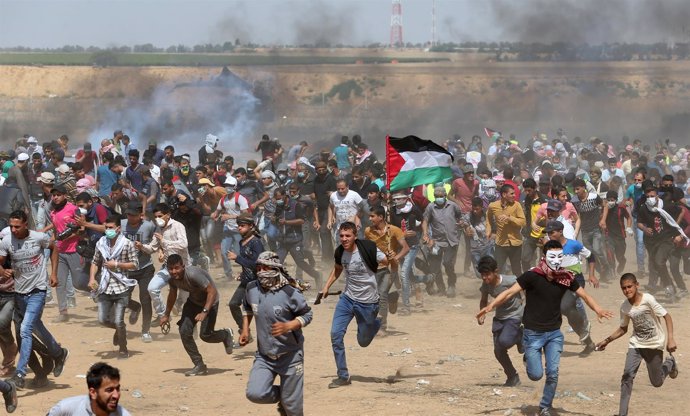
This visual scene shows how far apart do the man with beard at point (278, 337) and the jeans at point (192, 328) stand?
2.96 metres

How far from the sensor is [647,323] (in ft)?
33.0

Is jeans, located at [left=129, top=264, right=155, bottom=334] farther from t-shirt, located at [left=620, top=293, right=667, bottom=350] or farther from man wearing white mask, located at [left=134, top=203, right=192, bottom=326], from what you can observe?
t-shirt, located at [left=620, top=293, right=667, bottom=350]

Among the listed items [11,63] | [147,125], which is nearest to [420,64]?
[11,63]

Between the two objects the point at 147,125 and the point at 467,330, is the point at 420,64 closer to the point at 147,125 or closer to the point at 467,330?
the point at 147,125

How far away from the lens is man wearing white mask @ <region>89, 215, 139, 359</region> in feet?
42.2

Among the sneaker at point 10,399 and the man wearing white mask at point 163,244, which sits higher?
the man wearing white mask at point 163,244

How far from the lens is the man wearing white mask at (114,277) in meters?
12.9

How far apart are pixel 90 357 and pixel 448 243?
5649mm

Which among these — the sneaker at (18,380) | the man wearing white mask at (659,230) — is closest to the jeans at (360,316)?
the sneaker at (18,380)

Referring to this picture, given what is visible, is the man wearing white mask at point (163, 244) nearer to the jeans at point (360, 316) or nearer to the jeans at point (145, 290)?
the jeans at point (145, 290)

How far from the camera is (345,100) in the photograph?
227 feet

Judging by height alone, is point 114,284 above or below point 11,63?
below

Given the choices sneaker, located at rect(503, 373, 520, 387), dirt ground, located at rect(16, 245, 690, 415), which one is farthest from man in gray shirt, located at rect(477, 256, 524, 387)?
dirt ground, located at rect(16, 245, 690, 415)

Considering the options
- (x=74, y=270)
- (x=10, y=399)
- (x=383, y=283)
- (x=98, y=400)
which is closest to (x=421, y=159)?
(x=383, y=283)
